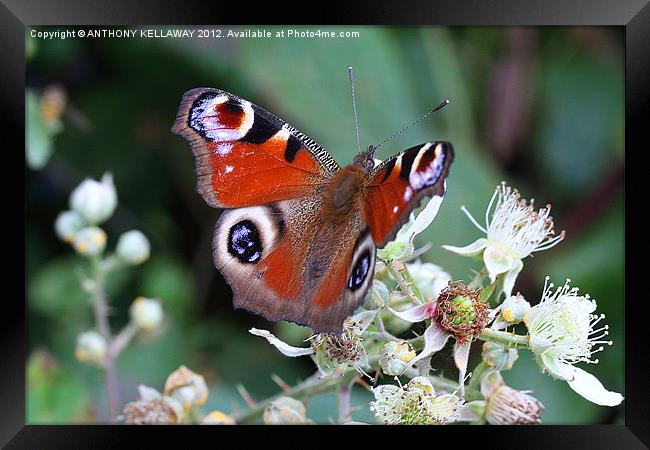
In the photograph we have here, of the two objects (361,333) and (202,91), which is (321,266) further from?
(202,91)

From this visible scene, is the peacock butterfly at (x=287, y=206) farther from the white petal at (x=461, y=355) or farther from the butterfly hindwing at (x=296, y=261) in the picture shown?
the white petal at (x=461, y=355)

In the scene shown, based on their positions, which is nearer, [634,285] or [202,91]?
[202,91]

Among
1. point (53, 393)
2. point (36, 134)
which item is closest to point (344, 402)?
point (53, 393)

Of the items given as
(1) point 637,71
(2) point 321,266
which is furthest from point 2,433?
(1) point 637,71

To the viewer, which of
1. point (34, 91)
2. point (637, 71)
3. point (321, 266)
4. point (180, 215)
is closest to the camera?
point (321, 266)

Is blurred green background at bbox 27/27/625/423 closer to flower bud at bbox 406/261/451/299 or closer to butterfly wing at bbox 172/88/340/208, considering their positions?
flower bud at bbox 406/261/451/299

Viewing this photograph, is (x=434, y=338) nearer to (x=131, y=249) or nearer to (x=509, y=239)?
(x=509, y=239)

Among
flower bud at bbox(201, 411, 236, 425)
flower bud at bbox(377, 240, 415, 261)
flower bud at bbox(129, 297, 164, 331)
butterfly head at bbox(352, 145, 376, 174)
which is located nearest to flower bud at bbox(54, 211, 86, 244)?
flower bud at bbox(129, 297, 164, 331)

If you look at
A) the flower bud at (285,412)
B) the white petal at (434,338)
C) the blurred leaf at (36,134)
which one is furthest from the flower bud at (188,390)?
the blurred leaf at (36,134)
